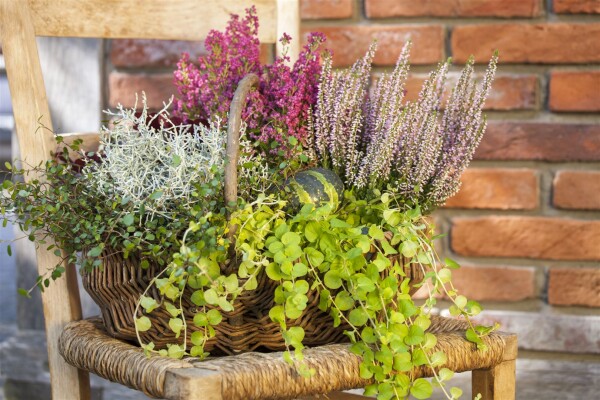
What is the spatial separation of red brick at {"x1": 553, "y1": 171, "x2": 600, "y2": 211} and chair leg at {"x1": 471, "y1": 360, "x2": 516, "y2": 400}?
44 centimetres

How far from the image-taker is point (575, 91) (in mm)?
1472

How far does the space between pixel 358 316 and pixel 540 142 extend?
26.4 inches

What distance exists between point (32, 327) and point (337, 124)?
98 centimetres

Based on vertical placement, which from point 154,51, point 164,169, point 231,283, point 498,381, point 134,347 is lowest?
point 498,381

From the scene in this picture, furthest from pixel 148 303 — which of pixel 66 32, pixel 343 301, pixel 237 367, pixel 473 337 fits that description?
pixel 66 32

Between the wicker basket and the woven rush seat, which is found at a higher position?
the wicker basket

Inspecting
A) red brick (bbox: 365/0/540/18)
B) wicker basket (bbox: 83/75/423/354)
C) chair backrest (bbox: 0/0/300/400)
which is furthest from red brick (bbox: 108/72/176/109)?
wicker basket (bbox: 83/75/423/354)

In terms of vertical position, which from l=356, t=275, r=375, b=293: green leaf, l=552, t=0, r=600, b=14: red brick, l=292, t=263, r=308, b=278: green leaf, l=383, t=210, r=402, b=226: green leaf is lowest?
l=356, t=275, r=375, b=293: green leaf

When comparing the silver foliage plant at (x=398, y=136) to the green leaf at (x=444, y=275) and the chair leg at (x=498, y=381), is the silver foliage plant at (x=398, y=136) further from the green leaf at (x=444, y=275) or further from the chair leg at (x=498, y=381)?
the chair leg at (x=498, y=381)

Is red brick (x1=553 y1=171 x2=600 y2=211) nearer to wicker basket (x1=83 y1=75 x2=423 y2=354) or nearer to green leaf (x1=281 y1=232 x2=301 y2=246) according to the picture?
wicker basket (x1=83 y1=75 x2=423 y2=354)

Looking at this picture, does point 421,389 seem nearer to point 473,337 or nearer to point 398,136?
point 473,337

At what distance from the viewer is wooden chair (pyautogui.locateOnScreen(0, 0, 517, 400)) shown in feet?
3.02

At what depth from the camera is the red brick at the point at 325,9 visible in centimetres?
154

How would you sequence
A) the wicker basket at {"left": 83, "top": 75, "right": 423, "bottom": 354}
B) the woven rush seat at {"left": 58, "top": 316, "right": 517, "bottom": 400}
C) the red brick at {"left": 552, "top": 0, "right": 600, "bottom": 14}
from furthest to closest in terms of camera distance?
1. the red brick at {"left": 552, "top": 0, "right": 600, "bottom": 14}
2. the wicker basket at {"left": 83, "top": 75, "right": 423, "bottom": 354}
3. the woven rush seat at {"left": 58, "top": 316, "right": 517, "bottom": 400}
